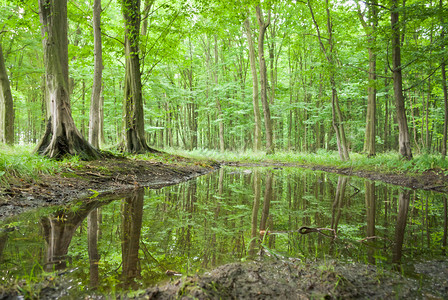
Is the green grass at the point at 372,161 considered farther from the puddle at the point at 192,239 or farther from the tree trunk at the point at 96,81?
the tree trunk at the point at 96,81

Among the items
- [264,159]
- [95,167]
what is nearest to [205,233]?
[95,167]

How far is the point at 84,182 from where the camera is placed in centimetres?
479

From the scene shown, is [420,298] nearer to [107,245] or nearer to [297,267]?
[297,267]

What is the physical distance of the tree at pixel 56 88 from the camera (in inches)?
232

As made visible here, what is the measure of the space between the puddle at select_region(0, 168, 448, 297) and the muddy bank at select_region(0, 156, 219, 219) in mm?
477

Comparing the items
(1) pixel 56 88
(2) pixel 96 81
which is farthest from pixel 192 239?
(2) pixel 96 81

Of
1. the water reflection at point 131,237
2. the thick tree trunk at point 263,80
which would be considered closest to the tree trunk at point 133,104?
the water reflection at point 131,237

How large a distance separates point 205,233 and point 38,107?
28.1 metres

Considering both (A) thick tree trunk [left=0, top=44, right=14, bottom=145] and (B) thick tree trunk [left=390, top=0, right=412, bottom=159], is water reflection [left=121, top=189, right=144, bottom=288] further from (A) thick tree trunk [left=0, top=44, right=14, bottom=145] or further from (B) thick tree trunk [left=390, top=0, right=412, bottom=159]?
(A) thick tree trunk [left=0, top=44, right=14, bottom=145]

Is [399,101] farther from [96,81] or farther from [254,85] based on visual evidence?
[96,81]

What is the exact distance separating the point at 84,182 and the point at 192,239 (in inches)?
133

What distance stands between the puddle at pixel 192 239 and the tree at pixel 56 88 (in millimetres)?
2928

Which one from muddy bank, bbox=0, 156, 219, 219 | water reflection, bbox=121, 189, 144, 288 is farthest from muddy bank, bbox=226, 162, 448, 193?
water reflection, bbox=121, 189, 144, 288

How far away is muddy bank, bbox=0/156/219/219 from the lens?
140 inches
